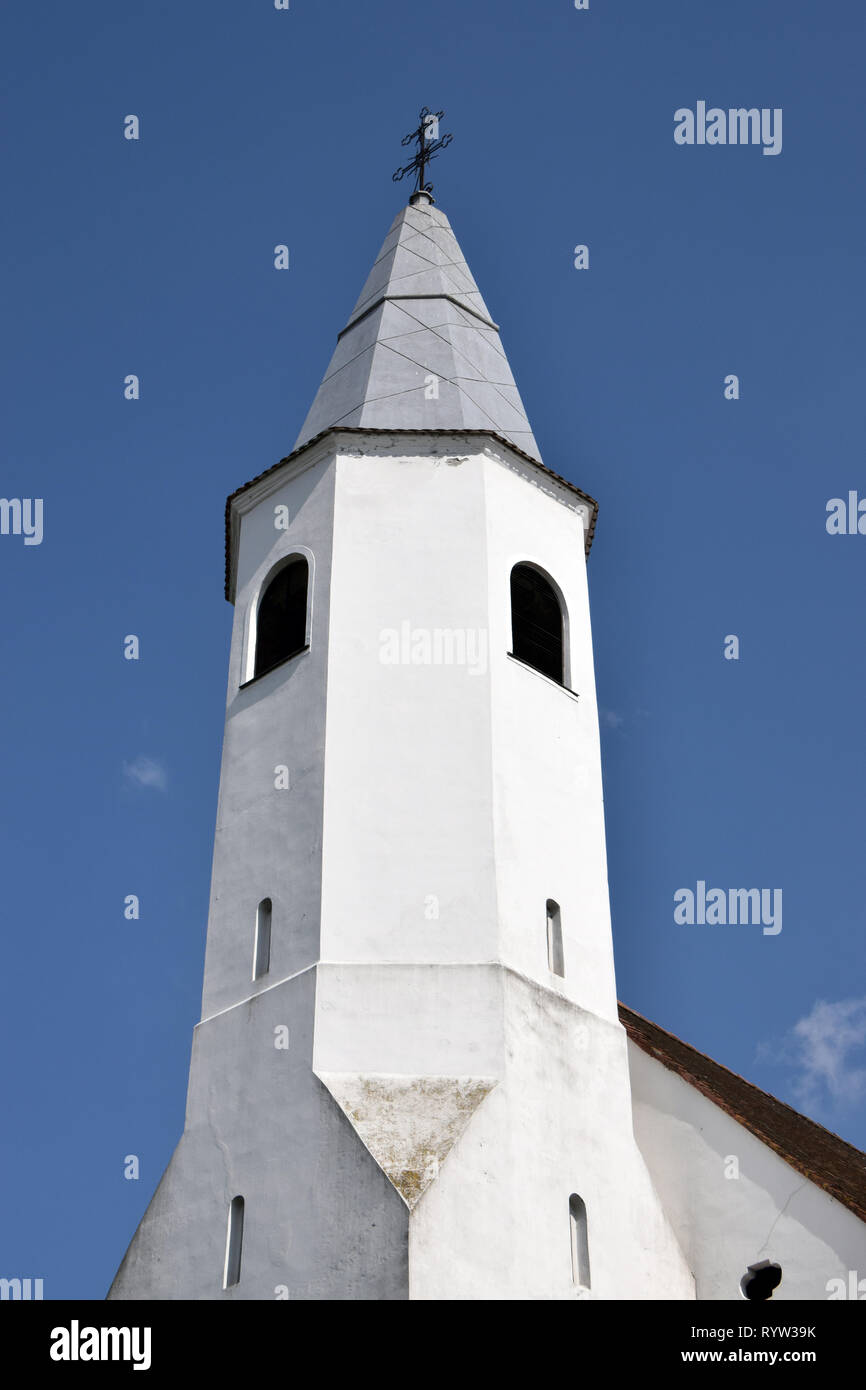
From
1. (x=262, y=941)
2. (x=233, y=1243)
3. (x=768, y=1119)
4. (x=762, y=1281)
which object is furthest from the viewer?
(x=768, y=1119)

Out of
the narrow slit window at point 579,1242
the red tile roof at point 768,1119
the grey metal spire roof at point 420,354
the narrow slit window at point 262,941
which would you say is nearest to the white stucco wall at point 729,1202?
the red tile roof at point 768,1119

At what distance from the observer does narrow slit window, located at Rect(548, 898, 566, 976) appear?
818 inches

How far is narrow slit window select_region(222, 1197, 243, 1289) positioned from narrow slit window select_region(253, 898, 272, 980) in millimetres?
2628

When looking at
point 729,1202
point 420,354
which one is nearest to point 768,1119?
point 729,1202

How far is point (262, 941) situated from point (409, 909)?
1.80 meters

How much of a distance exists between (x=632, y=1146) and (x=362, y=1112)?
11.5ft

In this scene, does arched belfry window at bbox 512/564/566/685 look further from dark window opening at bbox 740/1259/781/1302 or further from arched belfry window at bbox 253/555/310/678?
dark window opening at bbox 740/1259/781/1302

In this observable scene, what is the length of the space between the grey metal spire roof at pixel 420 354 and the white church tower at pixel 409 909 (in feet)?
0.36

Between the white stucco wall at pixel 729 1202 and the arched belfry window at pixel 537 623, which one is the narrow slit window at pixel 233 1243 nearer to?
the white stucco wall at pixel 729 1202

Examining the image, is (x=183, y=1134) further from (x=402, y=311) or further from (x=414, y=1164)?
(x=402, y=311)

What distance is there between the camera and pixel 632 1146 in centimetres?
2034

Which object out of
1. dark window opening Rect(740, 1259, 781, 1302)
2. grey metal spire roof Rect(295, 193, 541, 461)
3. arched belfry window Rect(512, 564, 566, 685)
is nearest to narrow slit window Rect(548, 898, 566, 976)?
arched belfry window Rect(512, 564, 566, 685)

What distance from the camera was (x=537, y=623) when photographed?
933 inches

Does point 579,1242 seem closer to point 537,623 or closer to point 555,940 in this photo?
point 555,940
